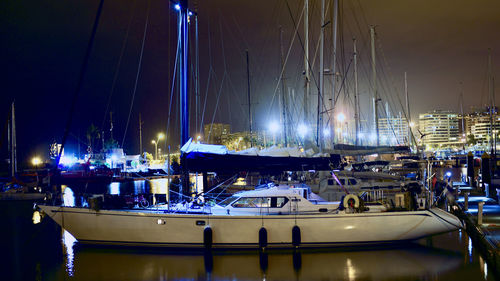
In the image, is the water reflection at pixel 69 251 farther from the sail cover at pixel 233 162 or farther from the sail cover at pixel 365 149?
the sail cover at pixel 365 149

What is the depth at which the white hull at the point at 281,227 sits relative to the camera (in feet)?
45.2

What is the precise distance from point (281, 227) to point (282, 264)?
4.37 ft

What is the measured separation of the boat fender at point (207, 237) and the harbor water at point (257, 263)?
50 cm

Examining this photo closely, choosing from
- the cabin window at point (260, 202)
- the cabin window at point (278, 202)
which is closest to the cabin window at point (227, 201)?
the cabin window at point (260, 202)

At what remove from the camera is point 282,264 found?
1319 centimetres

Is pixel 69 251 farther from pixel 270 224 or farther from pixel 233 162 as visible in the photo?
pixel 270 224

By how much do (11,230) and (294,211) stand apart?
54.0ft

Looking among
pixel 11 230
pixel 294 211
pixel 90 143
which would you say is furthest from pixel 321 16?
pixel 90 143

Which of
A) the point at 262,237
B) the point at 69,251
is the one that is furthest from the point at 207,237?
the point at 69,251

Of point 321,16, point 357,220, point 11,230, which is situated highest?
point 321,16

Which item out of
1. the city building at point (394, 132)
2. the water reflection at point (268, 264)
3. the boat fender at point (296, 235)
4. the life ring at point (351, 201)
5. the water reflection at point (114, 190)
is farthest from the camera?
the city building at point (394, 132)

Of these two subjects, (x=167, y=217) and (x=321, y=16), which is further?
A: (x=321, y=16)

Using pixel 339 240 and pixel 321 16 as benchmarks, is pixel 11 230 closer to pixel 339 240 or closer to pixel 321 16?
pixel 339 240

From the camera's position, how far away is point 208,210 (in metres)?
14.7
